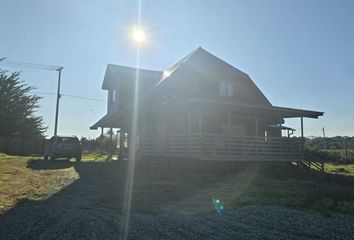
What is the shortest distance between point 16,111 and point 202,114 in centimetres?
2835

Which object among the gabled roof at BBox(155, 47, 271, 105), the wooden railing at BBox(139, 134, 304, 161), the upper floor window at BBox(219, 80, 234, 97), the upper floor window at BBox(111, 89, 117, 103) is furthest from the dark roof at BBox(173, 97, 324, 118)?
the upper floor window at BBox(111, 89, 117, 103)

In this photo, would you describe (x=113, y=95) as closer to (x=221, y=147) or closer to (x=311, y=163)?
(x=221, y=147)

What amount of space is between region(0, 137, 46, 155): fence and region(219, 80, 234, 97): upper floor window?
75.5 feet

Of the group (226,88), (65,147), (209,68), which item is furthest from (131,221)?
(65,147)

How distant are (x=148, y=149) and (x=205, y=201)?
10235 millimetres

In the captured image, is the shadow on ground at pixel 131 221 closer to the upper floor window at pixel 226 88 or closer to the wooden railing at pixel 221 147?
the wooden railing at pixel 221 147

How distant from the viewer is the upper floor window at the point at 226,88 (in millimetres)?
21672

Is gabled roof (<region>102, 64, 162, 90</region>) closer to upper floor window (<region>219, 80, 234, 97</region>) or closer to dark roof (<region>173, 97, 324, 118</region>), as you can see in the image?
upper floor window (<region>219, 80, 234, 97</region>)

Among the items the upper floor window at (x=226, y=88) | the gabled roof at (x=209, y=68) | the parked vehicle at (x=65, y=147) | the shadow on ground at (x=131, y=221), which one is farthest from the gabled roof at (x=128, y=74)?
the shadow on ground at (x=131, y=221)

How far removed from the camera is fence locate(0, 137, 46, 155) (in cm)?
3431

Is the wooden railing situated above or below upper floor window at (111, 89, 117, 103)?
below

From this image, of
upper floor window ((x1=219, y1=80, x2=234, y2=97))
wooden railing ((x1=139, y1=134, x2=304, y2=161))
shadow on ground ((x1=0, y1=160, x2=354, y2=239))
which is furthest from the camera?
upper floor window ((x1=219, y1=80, x2=234, y2=97))

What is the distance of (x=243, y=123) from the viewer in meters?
22.2

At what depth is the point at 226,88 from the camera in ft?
71.9
